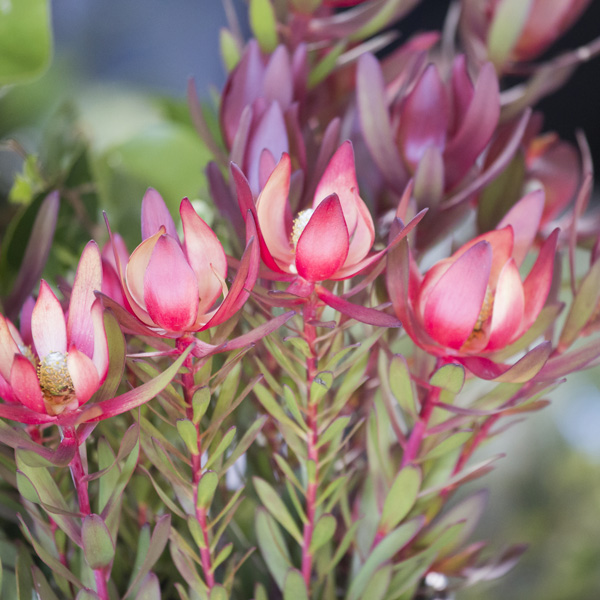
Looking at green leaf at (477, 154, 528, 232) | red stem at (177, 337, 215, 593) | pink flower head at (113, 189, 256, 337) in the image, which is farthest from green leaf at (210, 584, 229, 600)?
green leaf at (477, 154, 528, 232)

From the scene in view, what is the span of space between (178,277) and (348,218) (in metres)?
0.07

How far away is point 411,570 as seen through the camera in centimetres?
29

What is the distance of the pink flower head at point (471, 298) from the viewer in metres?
0.21

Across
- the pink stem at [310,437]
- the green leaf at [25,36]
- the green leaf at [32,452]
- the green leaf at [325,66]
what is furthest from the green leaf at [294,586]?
the green leaf at [25,36]

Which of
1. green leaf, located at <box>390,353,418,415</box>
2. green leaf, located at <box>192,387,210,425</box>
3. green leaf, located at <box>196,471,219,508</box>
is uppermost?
green leaf, located at <box>390,353,418,415</box>

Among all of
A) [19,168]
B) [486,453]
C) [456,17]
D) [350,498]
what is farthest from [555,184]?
[19,168]

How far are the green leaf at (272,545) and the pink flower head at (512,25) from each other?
10.4 inches

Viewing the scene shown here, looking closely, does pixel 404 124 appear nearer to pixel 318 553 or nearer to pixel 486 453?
pixel 318 553

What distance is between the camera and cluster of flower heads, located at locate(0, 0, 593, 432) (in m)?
0.20

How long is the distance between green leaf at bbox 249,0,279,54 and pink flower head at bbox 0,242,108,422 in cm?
17

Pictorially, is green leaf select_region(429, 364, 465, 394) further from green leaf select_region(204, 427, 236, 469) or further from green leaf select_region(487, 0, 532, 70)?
green leaf select_region(487, 0, 532, 70)

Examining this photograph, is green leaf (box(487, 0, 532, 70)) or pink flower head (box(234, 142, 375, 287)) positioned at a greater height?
green leaf (box(487, 0, 532, 70))

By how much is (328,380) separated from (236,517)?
0.46ft

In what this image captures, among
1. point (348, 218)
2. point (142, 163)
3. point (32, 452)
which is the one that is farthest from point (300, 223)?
point (142, 163)
